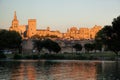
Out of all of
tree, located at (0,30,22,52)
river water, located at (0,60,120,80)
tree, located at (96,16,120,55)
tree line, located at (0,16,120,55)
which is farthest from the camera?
tree, located at (0,30,22,52)

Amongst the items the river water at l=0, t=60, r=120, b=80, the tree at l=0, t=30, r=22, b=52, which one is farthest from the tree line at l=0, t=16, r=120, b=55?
the river water at l=0, t=60, r=120, b=80

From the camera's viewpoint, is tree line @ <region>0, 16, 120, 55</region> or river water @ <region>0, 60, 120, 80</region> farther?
tree line @ <region>0, 16, 120, 55</region>

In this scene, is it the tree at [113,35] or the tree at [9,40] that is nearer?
the tree at [113,35]

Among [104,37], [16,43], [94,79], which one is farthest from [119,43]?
[16,43]

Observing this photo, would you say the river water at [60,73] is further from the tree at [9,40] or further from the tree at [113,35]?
the tree at [9,40]

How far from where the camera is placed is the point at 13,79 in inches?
1416

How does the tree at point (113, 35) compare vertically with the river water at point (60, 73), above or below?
above

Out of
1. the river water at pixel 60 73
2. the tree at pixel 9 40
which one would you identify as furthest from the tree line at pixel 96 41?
the river water at pixel 60 73

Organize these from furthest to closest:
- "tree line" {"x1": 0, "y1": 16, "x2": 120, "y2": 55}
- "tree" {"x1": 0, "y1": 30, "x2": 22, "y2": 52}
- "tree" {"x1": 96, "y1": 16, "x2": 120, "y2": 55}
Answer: "tree" {"x1": 0, "y1": 30, "x2": 22, "y2": 52} < "tree line" {"x1": 0, "y1": 16, "x2": 120, "y2": 55} < "tree" {"x1": 96, "y1": 16, "x2": 120, "y2": 55}

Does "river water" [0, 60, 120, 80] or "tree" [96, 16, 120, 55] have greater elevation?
"tree" [96, 16, 120, 55]

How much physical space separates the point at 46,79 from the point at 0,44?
119 m

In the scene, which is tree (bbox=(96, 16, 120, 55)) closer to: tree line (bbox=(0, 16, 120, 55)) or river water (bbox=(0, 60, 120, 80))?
tree line (bbox=(0, 16, 120, 55))

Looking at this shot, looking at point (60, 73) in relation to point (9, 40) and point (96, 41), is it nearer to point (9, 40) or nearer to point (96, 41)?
point (96, 41)

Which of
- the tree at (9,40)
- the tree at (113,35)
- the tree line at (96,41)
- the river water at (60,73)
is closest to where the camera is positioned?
the river water at (60,73)
